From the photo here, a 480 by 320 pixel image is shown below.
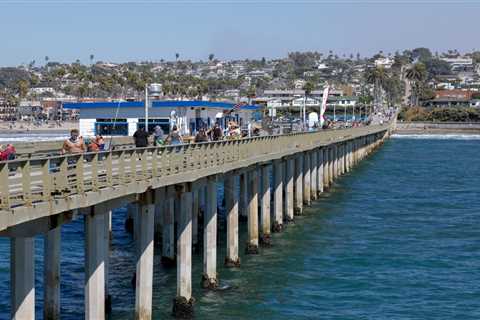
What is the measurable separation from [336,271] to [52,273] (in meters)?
12.1

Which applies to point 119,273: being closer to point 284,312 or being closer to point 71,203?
point 284,312

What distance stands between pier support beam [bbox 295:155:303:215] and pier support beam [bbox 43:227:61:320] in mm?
22488

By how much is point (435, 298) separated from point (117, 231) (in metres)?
15.3

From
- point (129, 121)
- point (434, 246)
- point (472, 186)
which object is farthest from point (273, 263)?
point (472, 186)

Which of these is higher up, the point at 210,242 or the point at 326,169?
the point at 210,242

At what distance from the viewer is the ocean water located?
958 inches

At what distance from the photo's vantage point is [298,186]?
4219 cm

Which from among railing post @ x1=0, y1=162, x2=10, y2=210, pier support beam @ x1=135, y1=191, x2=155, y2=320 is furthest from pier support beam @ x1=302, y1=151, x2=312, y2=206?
railing post @ x1=0, y1=162, x2=10, y2=210

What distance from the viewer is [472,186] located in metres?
63.5

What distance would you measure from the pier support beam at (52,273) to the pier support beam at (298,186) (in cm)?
2249

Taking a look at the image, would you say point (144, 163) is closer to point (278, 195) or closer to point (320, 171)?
point (278, 195)

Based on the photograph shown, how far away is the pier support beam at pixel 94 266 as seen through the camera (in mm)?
17094

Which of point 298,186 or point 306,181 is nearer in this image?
point 298,186

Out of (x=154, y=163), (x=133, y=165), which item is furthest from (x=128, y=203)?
(x=133, y=165)
